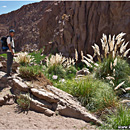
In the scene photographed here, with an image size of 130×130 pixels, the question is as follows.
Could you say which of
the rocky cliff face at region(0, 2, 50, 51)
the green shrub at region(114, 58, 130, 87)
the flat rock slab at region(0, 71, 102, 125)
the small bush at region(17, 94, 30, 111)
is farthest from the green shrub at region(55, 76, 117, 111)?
the rocky cliff face at region(0, 2, 50, 51)

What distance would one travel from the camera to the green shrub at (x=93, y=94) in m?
3.64

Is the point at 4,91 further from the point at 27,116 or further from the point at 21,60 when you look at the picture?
the point at 21,60

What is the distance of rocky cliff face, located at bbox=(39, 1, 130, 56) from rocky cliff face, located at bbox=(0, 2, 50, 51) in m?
18.0

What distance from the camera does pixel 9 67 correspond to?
5.32m

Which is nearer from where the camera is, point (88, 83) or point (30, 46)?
point (88, 83)

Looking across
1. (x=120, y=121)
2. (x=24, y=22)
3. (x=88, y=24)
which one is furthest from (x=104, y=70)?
(x=24, y=22)

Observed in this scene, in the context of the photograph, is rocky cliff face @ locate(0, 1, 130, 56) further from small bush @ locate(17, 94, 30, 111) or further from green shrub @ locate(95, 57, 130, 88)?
small bush @ locate(17, 94, 30, 111)

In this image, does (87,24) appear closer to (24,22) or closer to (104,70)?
(104,70)

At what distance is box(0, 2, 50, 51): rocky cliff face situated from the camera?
102 ft

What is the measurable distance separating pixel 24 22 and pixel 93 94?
114 feet

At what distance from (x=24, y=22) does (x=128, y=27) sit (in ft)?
103

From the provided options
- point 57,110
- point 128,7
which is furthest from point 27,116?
point 128,7

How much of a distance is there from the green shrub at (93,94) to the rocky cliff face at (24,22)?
1032 inches

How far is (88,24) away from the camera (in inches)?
414
